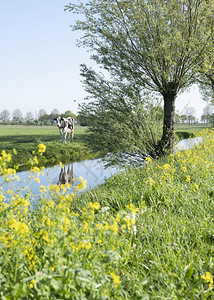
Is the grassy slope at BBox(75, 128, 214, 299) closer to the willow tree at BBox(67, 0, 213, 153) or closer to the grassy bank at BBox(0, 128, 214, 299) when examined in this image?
the grassy bank at BBox(0, 128, 214, 299)

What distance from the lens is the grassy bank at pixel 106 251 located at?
222cm

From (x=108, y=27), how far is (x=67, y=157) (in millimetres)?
10410

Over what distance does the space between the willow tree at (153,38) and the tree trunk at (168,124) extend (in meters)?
0.11

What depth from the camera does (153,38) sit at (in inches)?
390

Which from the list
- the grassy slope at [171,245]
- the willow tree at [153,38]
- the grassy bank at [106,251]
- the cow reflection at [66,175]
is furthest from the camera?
the cow reflection at [66,175]

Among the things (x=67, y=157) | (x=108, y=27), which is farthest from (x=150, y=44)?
(x=67, y=157)

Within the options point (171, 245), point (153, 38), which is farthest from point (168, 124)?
point (171, 245)

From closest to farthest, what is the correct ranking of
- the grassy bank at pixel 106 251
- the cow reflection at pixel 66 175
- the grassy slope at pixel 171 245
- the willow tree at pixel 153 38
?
1. the grassy bank at pixel 106 251
2. the grassy slope at pixel 171 245
3. the willow tree at pixel 153 38
4. the cow reflection at pixel 66 175

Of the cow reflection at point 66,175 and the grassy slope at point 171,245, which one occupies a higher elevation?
the grassy slope at point 171,245

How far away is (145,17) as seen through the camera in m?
9.83

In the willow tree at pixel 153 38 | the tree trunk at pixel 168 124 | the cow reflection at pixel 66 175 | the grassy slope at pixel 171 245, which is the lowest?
the cow reflection at pixel 66 175

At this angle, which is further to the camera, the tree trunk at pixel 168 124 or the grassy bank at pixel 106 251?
the tree trunk at pixel 168 124

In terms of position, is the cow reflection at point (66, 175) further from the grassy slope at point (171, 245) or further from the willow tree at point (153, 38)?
the grassy slope at point (171, 245)

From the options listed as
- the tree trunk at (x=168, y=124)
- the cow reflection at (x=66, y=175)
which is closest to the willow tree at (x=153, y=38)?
the tree trunk at (x=168, y=124)
